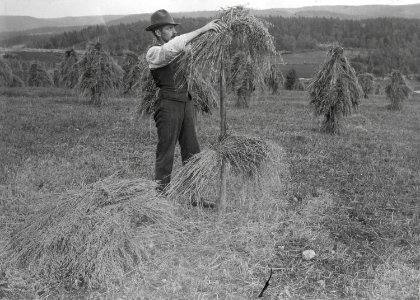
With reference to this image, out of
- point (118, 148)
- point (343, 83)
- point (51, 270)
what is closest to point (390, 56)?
point (343, 83)

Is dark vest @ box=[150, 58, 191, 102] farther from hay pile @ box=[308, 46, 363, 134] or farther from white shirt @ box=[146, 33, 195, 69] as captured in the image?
hay pile @ box=[308, 46, 363, 134]

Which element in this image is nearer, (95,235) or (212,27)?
(95,235)

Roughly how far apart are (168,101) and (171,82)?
0.20 m

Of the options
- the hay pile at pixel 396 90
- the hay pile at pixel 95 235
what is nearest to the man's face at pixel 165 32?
the hay pile at pixel 95 235

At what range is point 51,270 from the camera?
12.6 feet

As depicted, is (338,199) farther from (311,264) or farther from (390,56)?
(390,56)

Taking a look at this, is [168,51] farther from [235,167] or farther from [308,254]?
[308,254]

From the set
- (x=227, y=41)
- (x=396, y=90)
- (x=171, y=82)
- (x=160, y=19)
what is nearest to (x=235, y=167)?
(x=171, y=82)

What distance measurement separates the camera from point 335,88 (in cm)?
1206

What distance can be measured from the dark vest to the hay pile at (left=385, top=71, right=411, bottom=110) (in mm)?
18938

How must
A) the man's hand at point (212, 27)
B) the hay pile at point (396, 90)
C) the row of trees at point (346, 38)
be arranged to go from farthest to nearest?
the row of trees at point (346, 38) < the hay pile at point (396, 90) < the man's hand at point (212, 27)

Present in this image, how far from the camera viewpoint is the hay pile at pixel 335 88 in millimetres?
12008

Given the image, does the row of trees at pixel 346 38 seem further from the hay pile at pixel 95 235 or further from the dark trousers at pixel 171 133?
the hay pile at pixel 95 235

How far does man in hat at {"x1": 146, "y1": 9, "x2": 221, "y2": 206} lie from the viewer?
485 cm
